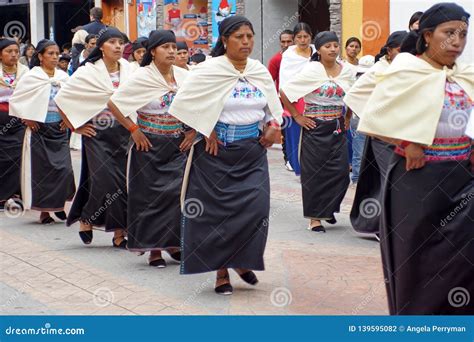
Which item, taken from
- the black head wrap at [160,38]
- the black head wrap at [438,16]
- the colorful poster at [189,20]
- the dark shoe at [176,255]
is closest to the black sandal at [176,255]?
the dark shoe at [176,255]

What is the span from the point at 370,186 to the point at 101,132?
251 cm

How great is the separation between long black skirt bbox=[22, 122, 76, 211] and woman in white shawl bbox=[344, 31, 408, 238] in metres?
3.40

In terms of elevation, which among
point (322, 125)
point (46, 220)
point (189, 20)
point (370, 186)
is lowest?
point (46, 220)

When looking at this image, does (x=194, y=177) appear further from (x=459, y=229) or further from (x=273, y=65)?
(x=273, y=65)

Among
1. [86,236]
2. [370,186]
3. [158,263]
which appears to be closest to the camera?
[158,263]

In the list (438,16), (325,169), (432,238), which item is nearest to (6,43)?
(325,169)

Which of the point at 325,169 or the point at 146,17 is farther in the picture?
the point at 146,17

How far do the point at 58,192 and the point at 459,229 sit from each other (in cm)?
658

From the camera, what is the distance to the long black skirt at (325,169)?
10.4 metres

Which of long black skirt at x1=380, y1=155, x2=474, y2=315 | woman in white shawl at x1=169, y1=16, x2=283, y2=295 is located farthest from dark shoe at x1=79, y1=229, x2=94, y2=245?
long black skirt at x1=380, y1=155, x2=474, y2=315

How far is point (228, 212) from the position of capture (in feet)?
24.2

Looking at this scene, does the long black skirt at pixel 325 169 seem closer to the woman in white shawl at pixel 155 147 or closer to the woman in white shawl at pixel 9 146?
the woman in white shawl at pixel 155 147

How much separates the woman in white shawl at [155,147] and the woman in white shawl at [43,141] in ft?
8.40

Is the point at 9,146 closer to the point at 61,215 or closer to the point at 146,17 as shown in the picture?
the point at 61,215
